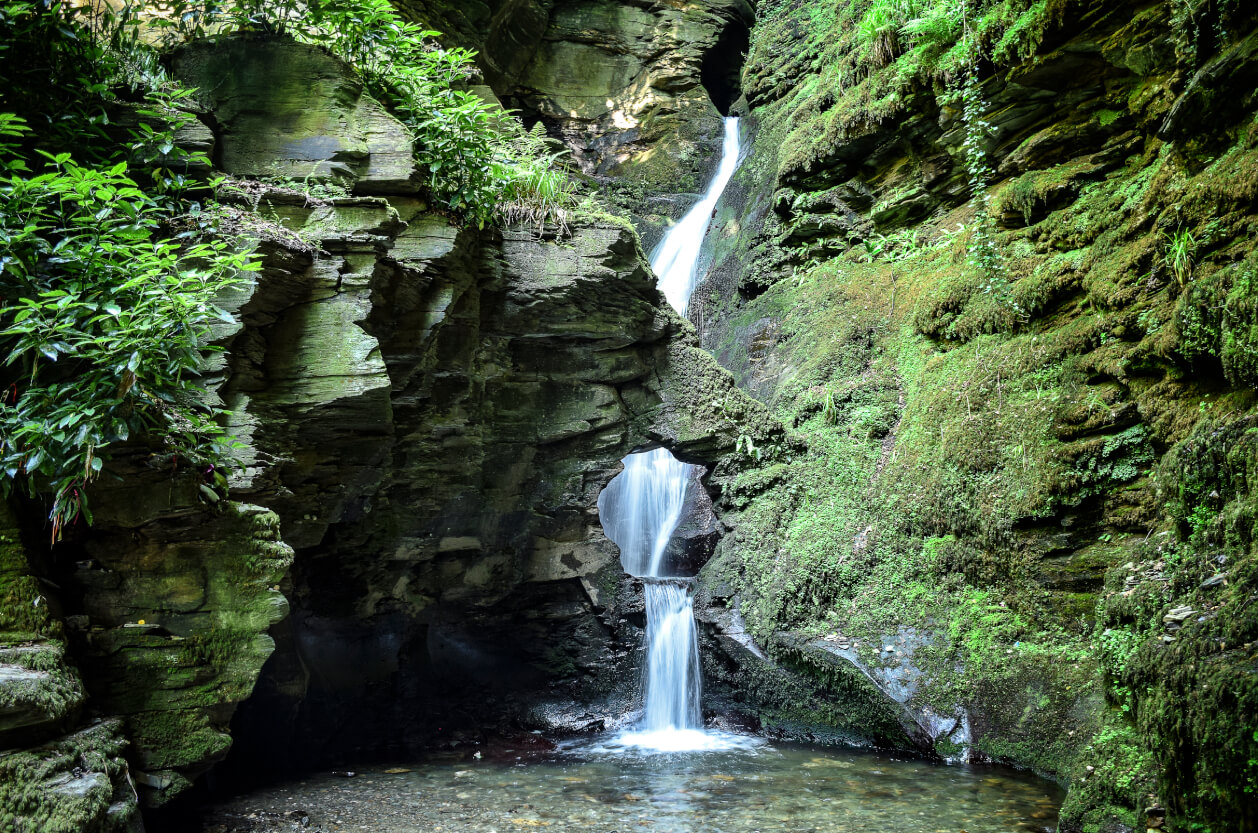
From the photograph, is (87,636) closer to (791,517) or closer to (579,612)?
(579,612)

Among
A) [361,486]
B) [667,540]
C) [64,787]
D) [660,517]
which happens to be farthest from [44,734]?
[660,517]

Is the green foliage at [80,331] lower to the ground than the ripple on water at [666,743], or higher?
higher

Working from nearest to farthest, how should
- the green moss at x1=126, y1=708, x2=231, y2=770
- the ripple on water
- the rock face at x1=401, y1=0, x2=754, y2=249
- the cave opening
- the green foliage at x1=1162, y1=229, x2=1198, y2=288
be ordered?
1. the green moss at x1=126, y1=708, x2=231, y2=770
2. the green foliage at x1=1162, y1=229, x2=1198, y2=288
3. the ripple on water
4. the rock face at x1=401, y1=0, x2=754, y2=249
5. the cave opening

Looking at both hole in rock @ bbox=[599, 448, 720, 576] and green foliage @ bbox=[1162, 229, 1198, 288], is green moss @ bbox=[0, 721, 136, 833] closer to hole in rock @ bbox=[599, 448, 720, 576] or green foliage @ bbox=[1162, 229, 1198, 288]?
hole in rock @ bbox=[599, 448, 720, 576]

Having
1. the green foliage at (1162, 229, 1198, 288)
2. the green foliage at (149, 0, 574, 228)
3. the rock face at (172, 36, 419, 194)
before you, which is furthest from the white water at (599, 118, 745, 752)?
the green foliage at (1162, 229, 1198, 288)

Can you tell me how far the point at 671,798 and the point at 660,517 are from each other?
6024 millimetres

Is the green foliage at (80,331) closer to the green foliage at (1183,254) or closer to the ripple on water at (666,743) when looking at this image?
the ripple on water at (666,743)

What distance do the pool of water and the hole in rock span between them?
4047 millimetres

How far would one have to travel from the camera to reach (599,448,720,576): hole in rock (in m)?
11.3

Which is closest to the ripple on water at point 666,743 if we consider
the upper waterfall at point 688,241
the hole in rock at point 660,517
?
the hole in rock at point 660,517

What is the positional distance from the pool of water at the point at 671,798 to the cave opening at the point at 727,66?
15081 mm

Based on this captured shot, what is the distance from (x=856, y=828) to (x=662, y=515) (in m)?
6.95

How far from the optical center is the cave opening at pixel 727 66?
58.2 feet

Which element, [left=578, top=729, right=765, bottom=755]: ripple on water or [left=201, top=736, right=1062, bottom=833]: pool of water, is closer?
[left=201, top=736, right=1062, bottom=833]: pool of water
